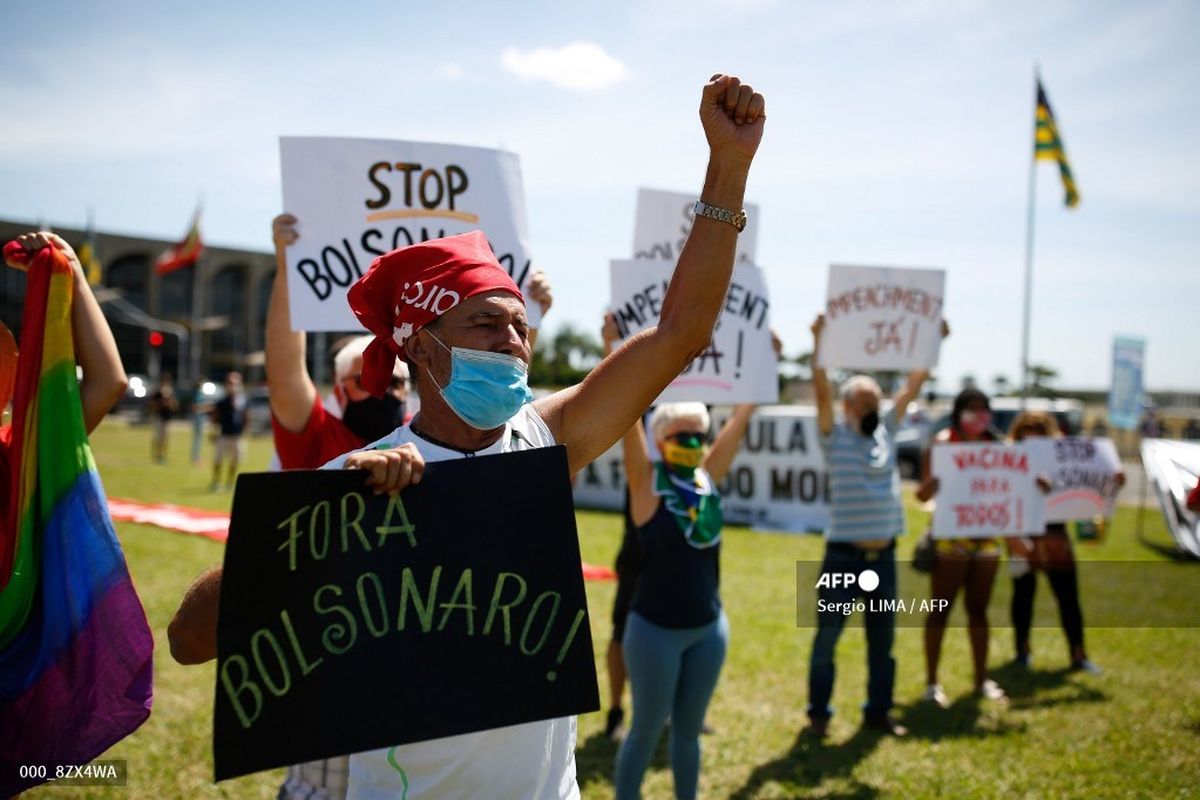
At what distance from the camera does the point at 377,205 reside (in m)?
3.93

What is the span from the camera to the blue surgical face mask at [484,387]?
6.44 feet

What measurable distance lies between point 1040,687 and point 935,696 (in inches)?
43.4

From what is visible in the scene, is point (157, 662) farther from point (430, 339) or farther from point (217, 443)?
point (217, 443)

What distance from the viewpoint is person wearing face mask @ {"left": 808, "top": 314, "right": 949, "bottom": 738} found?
5.88 meters

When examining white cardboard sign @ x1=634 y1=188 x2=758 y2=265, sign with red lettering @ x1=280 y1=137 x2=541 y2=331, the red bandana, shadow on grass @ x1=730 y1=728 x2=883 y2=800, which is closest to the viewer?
the red bandana

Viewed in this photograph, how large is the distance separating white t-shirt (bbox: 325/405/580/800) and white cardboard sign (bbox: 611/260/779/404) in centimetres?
278

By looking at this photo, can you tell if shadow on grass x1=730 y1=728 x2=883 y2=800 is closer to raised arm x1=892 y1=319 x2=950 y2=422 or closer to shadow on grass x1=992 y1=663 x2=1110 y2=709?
shadow on grass x1=992 y1=663 x2=1110 y2=709

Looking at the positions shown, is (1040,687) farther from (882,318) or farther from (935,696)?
(882,318)

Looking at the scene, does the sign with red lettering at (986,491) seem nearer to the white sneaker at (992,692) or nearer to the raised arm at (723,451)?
the white sneaker at (992,692)

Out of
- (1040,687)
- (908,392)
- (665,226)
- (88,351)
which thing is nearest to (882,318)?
(908,392)

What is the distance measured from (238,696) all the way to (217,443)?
690 inches

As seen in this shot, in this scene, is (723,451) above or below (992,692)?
above

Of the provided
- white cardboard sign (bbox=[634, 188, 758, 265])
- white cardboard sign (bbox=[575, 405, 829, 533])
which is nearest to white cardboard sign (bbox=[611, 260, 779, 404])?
white cardboard sign (bbox=[634, 188, 758, 265])

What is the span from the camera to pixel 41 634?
97.0 inches
